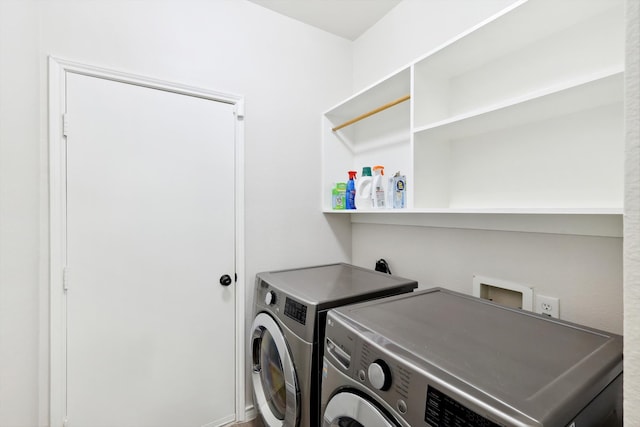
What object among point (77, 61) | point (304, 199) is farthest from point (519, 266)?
point (77, 61)

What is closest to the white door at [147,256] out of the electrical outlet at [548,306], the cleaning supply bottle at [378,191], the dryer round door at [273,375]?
the dryer round door at [273,375]

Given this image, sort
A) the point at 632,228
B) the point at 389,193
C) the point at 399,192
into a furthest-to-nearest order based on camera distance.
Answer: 1. the point at 389,193
2. the point at 399,192
3. the point at 632,228

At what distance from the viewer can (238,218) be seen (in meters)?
1.86

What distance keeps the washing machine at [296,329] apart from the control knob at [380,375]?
0.41 metres

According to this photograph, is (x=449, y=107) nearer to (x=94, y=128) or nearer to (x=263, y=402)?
(x=94, y=128)

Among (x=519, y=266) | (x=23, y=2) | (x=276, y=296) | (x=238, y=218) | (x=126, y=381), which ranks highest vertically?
(x=23, y=2)

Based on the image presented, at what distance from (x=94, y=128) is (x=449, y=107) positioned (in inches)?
75.0

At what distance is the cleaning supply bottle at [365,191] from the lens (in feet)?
6.17

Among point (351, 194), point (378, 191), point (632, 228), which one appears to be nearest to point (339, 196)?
point (351, 194)

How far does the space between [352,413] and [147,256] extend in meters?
1.33

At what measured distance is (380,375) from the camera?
2.68 ft

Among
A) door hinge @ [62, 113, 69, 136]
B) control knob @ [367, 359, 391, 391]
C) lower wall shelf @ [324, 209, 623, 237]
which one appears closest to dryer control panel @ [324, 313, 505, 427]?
control knob @ [367, 359, 391, 391]

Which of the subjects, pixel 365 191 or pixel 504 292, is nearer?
pixel 504 292

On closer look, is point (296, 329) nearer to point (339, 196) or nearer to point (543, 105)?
point (339, 196)
